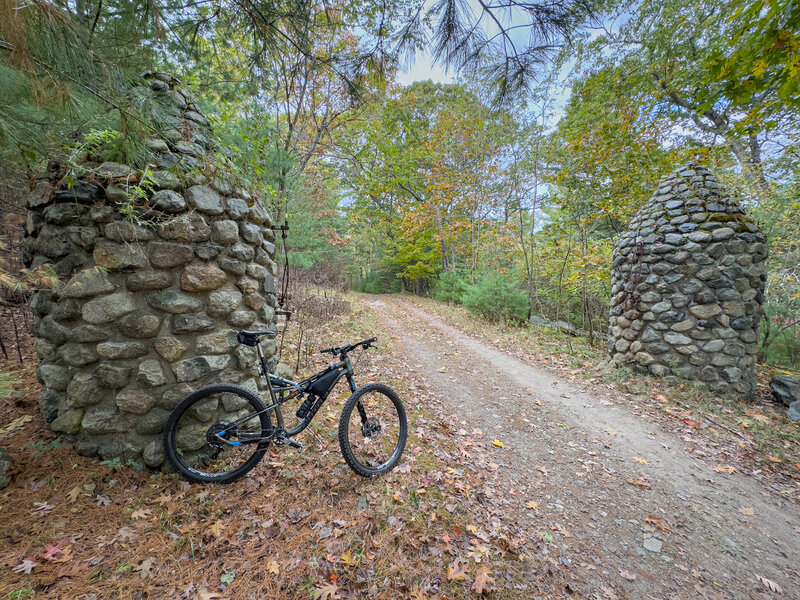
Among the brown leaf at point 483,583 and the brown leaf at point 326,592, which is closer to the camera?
the brown leaf at point 326,592

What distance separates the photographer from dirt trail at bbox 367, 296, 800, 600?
6.61 feet

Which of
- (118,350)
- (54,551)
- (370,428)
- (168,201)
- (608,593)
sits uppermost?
(168,201)

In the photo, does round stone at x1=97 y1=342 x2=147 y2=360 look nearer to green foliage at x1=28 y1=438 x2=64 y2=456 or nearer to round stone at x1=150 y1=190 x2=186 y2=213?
green foliage at x1=28 y1=438 x2=64 y2=456

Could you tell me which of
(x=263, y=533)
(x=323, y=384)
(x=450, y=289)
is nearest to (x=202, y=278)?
(x=323, y=384)

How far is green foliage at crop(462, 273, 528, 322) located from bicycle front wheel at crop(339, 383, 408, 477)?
721cm

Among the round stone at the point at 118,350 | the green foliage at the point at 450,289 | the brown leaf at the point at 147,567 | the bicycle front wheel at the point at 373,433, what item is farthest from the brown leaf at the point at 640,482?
the green foliage at the point at 450,289

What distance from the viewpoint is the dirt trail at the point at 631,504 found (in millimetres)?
2014

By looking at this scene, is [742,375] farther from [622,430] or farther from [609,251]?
[609,251]

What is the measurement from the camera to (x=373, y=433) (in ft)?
9.45

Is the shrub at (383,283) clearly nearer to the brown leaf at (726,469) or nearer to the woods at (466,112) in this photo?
the woods at (466,112)

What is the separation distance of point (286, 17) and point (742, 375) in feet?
25.1

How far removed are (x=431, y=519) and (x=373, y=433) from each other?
35.2 inches

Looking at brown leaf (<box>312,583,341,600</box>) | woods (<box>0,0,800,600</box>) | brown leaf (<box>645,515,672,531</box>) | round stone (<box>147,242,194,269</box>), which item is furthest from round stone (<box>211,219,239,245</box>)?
brown leaf (<box>645,515,672,531</box>)

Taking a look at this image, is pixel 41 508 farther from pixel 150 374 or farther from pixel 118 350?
pixel 118 350
